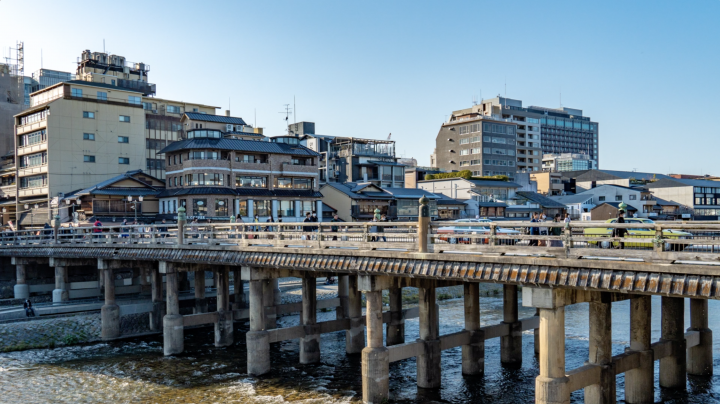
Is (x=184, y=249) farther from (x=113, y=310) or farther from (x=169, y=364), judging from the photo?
(x=113, y=310)

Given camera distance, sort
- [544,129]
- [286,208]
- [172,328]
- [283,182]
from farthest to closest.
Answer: [544,129] → [283,182] → [286,208] → [172,328]

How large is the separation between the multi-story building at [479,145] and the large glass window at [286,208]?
52.5 meters

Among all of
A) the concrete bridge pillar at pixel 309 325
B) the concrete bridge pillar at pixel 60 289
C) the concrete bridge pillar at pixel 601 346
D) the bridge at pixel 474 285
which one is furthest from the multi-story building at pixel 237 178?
the concrete bridge pillar at pixel 601 346

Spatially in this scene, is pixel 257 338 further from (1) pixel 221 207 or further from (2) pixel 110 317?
(1) pixel 221 207

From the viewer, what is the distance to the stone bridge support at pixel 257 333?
23.8 meters

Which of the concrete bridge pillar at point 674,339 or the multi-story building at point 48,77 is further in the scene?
the multi-story building at point 48,77

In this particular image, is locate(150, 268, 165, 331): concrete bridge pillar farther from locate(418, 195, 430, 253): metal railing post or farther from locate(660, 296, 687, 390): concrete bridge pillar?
locate(660, 296, 687, 390): concrete bridge pillar

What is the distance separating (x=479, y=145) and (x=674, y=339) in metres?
89.7

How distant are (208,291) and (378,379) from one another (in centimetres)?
2482

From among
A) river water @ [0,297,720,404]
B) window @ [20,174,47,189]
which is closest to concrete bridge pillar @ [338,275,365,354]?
river water @ [0,297,720,404]

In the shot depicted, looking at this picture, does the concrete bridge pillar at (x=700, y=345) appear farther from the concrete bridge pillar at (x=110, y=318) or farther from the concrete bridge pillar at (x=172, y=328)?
the concrete bridge pillar at (x=110, y=318)

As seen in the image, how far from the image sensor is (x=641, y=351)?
18109 millimetres

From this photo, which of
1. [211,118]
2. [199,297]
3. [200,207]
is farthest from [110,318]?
[211,118]

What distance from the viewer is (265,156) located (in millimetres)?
62844
